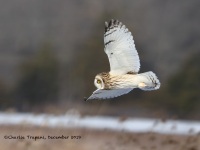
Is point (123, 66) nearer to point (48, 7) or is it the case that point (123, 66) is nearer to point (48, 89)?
point (48, 89)

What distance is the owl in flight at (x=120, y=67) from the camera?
632 centimetres

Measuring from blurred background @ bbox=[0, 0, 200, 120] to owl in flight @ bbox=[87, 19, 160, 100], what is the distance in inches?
154

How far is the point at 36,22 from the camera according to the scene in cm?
3609

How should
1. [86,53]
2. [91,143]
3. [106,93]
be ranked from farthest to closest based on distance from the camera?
[86,53]
[91,143]
[106,93]

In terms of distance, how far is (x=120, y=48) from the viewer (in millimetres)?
6516

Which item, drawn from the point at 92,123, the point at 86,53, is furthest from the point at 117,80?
the point at 86,53

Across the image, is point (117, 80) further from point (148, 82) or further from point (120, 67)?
point (148, 82)

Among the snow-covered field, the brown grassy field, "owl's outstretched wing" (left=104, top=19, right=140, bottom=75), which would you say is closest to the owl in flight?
"owl's outstretched wing" (left=104, top=19, right=140, bottom=75)

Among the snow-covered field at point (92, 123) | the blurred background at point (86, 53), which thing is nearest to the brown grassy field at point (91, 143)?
the snow-covered field at point (92, 123)

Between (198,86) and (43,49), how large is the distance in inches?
319

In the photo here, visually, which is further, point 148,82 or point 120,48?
point 120,48

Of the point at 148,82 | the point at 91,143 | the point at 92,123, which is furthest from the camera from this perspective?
the point at 92,123

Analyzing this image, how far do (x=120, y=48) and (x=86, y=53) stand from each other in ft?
57.1

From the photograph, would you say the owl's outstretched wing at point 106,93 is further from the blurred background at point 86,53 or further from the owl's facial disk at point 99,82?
the blurred background at point 86,53
